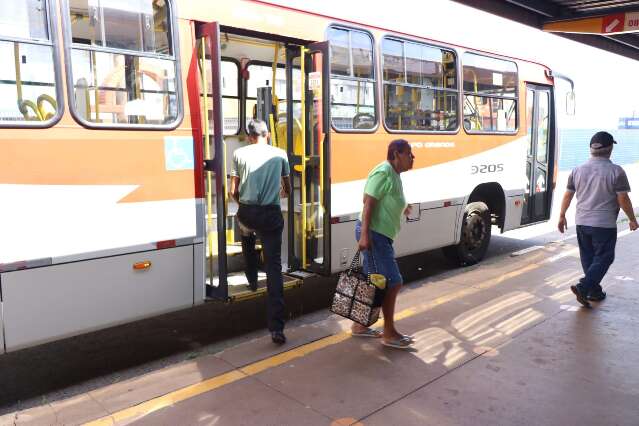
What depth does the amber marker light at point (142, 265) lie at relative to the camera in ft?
13.0

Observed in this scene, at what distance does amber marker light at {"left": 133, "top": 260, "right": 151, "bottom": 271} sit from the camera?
3.96 metres

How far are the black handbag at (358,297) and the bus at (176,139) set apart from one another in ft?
2.68

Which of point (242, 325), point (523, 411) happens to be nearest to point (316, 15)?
point (242, 325)

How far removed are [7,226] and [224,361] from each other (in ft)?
5.90

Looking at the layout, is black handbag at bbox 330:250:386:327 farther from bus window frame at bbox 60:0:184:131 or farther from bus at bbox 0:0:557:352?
bus window frame at bbox 60:0:184:131

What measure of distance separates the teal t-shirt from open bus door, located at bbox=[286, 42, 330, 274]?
1023 mm

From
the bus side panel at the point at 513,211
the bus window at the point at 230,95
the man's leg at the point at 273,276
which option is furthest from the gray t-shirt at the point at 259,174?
the bus side panel at the point at 513,211

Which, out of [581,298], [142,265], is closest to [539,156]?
[581,298]

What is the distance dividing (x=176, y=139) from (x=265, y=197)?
32.4 inches

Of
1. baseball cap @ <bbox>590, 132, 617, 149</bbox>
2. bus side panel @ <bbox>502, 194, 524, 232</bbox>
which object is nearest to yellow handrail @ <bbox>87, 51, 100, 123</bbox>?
baseball cap @ <bbox>590, 132, 617, 149</bbox>

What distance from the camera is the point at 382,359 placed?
423 centimetres

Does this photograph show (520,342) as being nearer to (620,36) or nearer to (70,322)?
(70,322)

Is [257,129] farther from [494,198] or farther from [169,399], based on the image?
[494,198]

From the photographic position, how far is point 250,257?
5.09m
